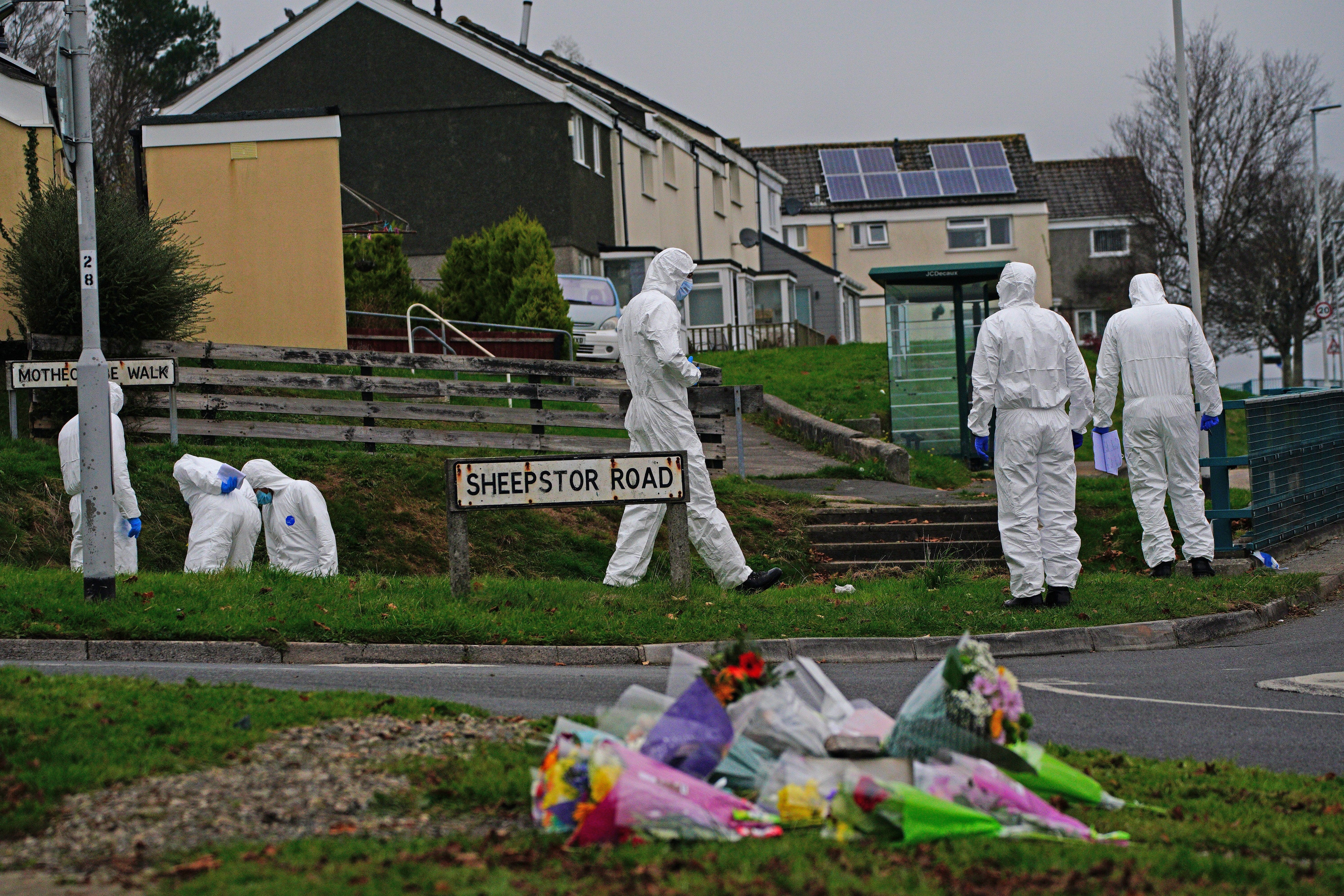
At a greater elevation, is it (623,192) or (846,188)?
(846,188)

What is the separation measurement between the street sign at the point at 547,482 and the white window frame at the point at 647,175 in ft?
97.5

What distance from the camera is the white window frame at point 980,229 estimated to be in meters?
55.8

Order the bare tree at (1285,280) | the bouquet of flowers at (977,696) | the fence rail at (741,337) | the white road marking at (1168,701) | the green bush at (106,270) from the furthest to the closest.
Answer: the bare tree at (1285,280), the fence rail at (741,337), the green bush at (106,270), the white road marking at (1168,701), the bouquet of flowers at (977,696)

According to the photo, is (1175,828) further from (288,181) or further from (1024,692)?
(288,181)

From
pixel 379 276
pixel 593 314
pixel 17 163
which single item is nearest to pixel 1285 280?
pixel 593 314

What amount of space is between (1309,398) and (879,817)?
466 inches

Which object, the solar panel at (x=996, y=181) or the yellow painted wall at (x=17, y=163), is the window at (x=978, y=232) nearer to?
the solar panel at (x=996, y=181)

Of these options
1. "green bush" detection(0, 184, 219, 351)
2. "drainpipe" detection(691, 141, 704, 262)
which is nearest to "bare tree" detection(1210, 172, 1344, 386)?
"drainpipe" detection(691, 141, 704, 262)

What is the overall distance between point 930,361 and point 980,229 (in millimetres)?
37633

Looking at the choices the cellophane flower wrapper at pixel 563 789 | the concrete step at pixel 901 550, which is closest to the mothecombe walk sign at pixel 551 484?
the concrete step at pixel 901 550

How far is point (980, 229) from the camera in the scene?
56250mm

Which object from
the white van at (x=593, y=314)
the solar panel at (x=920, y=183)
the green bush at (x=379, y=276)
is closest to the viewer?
the green bush at (x=379, y=276)

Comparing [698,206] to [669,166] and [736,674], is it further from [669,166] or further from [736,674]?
[736,674]

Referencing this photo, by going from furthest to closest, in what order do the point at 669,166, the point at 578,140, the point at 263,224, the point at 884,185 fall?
the point at 884,185
the point at 669,166
the point at 578,140
the point at 263,224
